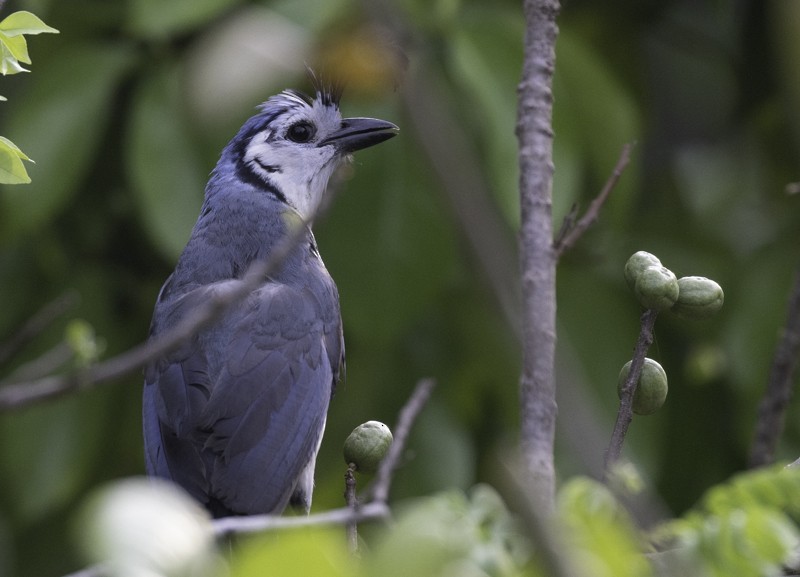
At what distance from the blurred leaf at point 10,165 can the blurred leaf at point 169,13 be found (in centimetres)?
148

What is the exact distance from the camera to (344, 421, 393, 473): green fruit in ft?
4.73

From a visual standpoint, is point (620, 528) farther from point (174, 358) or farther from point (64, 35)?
point (64, 35)

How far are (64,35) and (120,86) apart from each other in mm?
211

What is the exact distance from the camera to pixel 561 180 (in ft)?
9.31

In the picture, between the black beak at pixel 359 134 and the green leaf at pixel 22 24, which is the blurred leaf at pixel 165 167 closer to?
the black beak at pixel 359 134

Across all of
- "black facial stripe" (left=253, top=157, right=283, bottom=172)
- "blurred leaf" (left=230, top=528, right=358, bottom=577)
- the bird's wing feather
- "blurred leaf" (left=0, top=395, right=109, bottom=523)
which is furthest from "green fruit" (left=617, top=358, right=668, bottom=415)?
"blurred leaf" (left=0, top=395, right=109, bottom=523)


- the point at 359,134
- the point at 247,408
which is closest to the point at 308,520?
the point at 247,408

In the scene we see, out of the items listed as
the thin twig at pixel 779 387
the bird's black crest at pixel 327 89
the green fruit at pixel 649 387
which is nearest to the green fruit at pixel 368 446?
the green fruit at pixel 649 387

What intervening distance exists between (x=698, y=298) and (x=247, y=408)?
3.64ft

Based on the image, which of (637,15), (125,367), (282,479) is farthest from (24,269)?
(125,367)

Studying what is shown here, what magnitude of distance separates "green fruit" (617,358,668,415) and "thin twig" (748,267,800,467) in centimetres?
84

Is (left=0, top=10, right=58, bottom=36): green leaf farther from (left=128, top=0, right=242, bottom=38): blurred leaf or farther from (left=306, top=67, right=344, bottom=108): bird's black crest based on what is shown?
(left=306, top=67, right=344, bottom=108): bird's black crest

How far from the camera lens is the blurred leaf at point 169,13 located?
2.77m

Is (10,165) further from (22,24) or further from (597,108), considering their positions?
(597,108)
